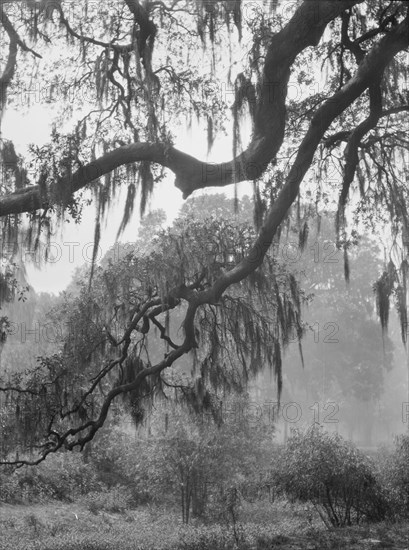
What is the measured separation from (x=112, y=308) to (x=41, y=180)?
3449 millimetres

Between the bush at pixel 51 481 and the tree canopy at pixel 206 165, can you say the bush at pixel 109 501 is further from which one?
the tree canopy at pixel 206 165

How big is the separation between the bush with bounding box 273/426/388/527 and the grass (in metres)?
0.73

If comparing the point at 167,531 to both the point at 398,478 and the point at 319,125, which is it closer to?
the point at 398,478

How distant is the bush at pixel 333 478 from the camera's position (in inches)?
565

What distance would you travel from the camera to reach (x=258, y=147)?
7660 millimetres

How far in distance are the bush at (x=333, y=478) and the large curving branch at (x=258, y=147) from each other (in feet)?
27.2

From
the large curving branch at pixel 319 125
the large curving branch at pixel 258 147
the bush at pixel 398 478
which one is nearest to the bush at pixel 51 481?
the bush at pixel 398 478

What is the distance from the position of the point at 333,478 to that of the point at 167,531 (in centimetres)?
519

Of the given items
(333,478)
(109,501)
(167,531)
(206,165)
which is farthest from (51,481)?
(206,165)

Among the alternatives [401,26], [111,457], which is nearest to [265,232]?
[401,26]

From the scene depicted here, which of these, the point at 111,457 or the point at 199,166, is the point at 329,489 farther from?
the point at 111,457

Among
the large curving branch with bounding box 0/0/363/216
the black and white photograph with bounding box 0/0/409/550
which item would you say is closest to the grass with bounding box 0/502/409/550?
the black and white photograph with bounding box 0/0/409/550

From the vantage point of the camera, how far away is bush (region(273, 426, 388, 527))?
14.4 m

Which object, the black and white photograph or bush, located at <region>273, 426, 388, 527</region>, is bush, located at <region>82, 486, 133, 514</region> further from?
bush, located at <region>273, 426, 388, 527</region>
